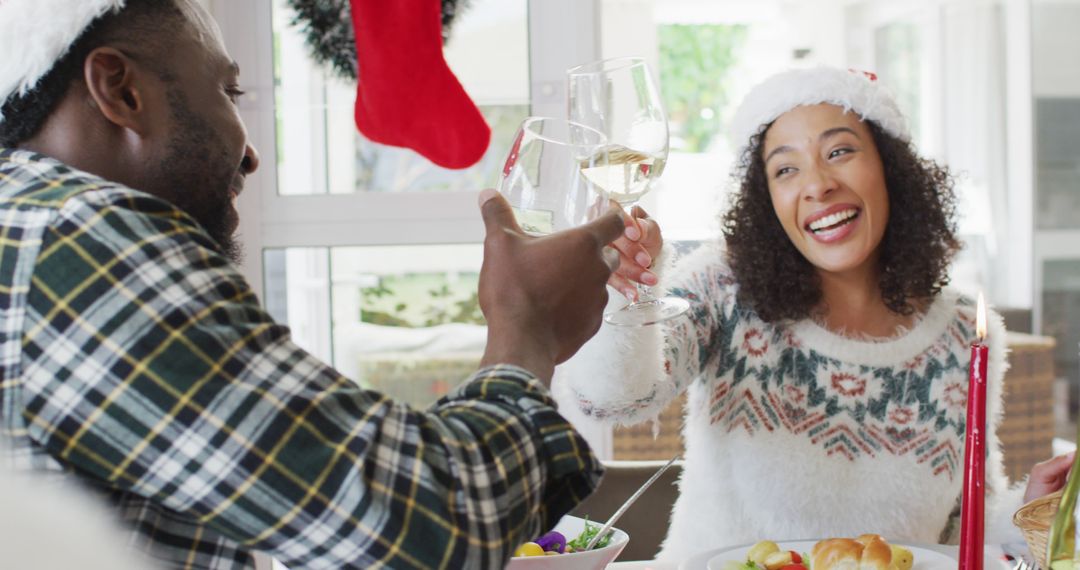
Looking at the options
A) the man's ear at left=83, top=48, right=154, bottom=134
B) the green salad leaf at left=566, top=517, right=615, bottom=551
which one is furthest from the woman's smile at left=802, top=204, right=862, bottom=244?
the man's ear at left=83, top=48, right=154, bottom=134

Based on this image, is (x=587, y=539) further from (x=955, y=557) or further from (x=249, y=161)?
(x=249, y=161)

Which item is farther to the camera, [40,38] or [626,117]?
[626,117]

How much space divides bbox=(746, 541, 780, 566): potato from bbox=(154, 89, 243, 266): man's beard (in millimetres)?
633

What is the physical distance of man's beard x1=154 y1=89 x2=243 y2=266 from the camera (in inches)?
29.3

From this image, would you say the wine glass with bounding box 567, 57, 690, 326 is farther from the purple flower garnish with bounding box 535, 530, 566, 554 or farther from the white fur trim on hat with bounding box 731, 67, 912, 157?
the white fur trim on hat with bounding box 731, 67, 912, 157

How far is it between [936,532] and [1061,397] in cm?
387

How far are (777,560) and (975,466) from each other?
528 mm

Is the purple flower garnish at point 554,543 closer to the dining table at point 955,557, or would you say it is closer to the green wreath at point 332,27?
the dining table at point 955,557

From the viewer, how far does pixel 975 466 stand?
0.57 metres

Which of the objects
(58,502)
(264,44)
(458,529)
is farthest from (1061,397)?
(58,502)

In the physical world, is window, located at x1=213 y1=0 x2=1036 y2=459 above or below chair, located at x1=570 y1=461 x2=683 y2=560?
above

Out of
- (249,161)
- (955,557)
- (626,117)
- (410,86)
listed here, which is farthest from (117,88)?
(410,86)

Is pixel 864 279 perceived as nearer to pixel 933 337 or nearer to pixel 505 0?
pixel 933 337

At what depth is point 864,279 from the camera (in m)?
1.78
